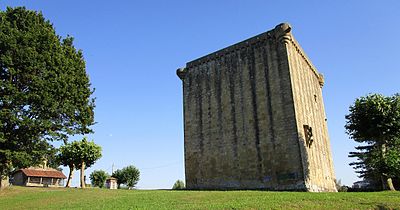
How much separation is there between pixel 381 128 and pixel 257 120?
1077 centimetres

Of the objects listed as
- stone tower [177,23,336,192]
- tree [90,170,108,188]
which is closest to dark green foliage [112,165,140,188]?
tree [90,170,108,188]

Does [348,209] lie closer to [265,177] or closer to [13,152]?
[265,177]

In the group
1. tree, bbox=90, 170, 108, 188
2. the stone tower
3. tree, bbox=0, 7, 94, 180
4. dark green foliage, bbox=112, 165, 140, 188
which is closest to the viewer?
tree, bbox=0, 7, 94, 180

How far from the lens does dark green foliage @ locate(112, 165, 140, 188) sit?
64125 mm

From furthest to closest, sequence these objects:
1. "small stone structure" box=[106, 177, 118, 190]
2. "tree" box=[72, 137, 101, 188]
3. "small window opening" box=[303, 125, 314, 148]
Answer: "small stone structure" box=[106, 177, 118, 190] < "tree" box=[72, 137, 101, 188] < "small window opening" box=[303, 125, 314, 148]

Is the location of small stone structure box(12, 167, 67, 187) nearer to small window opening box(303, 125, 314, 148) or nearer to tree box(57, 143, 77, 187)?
tree box(57, 143, 77, 187)

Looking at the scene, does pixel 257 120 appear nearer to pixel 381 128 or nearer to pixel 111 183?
pixel 381 128

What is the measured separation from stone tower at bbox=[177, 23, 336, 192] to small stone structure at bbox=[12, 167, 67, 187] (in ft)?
131

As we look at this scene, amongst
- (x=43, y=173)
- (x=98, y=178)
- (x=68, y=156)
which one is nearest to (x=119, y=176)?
(x=98, y=178)

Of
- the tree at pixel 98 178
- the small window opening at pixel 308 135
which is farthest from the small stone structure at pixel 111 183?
the small window opening at pixel 308 135

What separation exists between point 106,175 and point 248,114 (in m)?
40.2

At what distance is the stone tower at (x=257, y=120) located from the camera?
25484 millimetres

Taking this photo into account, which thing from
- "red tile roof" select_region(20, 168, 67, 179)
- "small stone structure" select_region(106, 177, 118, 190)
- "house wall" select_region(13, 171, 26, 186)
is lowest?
"small stone structure" select_region(106, 177, 118, 190)

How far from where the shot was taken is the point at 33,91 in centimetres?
2364
